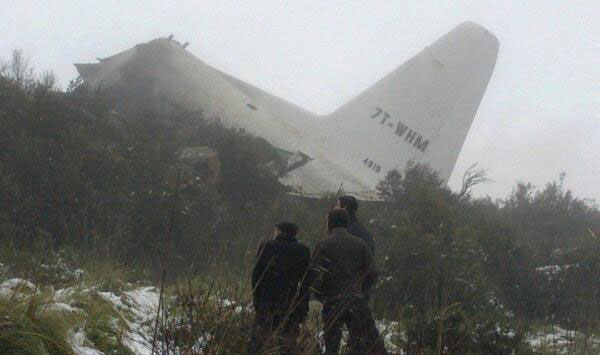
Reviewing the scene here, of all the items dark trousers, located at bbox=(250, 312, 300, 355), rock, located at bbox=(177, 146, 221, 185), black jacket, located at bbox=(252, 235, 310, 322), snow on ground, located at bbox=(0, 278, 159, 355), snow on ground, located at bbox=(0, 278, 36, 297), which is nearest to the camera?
dark trousers, located at bbox=(250, 312, 300, 355)

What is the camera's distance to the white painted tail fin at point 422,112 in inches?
907

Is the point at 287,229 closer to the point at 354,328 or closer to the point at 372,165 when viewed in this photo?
the point at 354,328

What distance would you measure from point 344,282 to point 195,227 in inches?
401

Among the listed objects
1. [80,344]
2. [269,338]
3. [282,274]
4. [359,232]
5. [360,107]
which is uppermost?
[360,107]

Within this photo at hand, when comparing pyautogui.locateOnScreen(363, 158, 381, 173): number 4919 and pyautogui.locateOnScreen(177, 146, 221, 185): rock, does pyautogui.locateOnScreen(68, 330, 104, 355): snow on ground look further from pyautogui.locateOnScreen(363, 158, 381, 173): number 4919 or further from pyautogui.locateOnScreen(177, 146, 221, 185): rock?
pyautogui.locateOnScreen(363, 158, 381, 173): number 4919

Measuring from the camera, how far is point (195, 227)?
50.6ft

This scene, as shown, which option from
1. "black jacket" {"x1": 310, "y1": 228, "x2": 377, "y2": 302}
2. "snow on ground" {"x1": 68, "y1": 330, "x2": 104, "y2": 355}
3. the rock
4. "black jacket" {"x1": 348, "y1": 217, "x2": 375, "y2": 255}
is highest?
the rock

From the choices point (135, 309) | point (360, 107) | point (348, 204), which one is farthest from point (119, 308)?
point (360, 107)

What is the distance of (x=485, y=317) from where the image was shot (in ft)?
24.4

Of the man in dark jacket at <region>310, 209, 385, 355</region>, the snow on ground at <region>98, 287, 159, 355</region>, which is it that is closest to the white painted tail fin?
the snow on ground at <region>98, 287, 159, 355</region>

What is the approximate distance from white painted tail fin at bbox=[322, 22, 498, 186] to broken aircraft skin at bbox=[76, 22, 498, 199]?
0.03 m

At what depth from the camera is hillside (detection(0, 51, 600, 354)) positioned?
7016 millimetres

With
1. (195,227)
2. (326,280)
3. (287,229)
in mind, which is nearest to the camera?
(326,280)

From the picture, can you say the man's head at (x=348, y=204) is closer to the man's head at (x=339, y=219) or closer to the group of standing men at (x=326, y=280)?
the group of standing men at (x=326, y=280)
